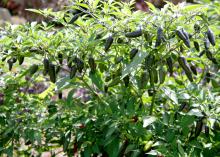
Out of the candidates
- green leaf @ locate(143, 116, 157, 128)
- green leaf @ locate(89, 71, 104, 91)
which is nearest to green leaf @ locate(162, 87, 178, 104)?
green leaf @ locate(143, 116, 157, 128)

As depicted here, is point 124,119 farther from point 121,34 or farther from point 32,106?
point 32,106

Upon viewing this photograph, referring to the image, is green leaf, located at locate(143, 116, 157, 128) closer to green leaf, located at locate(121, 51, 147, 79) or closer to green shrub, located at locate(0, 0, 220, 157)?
green shrub, located at locate(0, 0, 220, 157)

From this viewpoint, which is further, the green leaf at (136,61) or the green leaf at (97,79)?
the green leaf at (97,79)

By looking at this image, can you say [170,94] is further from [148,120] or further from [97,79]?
[97,79]

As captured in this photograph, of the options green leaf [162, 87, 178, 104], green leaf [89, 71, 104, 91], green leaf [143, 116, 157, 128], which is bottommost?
green leaf [143, 116, 157, 128]

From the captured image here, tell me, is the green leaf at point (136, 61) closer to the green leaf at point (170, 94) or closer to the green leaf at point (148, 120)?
the green leaf at point (148, 120)

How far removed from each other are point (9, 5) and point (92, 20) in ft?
34.6

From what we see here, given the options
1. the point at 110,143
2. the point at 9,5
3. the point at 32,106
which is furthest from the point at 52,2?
the point at 110,143

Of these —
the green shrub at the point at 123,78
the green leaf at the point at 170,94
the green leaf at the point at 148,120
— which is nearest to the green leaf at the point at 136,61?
the green shrub at the point at 123,78

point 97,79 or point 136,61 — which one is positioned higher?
point 136,61

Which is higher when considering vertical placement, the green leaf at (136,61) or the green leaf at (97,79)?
the green leaf at (136,61)

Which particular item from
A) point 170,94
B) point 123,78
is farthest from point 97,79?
point 170,94

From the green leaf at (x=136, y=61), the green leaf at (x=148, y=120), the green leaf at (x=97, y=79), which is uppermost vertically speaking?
the green leaf at (x=136, y=61)

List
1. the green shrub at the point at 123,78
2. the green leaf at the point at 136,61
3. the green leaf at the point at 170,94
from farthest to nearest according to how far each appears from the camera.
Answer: the green leaf at the point at 170,94 < the green shrub at the point at 123,78 < the green leaf at the point at 136,61
